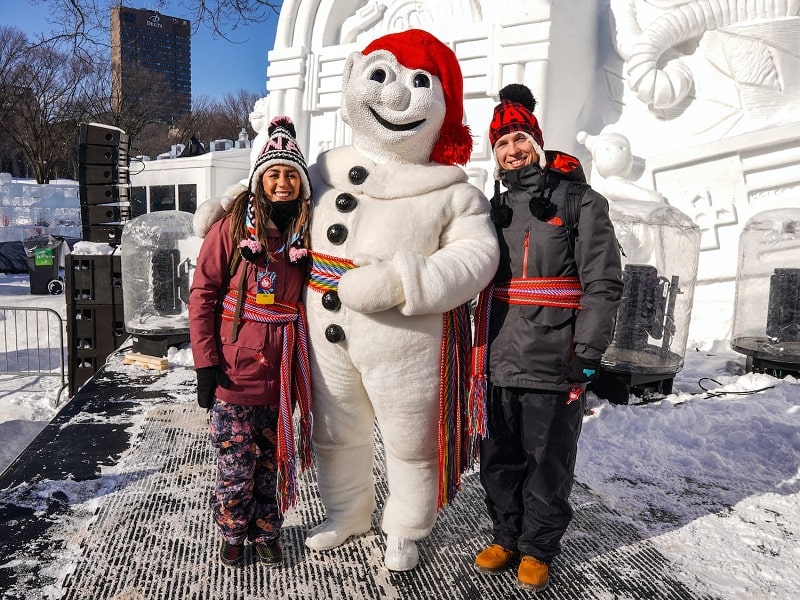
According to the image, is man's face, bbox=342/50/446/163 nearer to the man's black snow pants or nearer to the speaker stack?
the man's black snow pants

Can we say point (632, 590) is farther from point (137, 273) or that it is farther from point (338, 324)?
point (137, 273)

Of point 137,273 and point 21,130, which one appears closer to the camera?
point 137,273

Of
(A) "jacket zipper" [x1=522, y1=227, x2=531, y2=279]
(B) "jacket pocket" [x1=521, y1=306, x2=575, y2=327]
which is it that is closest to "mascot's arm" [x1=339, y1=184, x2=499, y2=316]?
(A) "jacket zipper" [x1=522, y1=227, x2=531, y2=279]

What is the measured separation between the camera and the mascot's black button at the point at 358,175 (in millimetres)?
2293

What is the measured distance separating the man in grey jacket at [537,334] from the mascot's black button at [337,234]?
60 centimetres

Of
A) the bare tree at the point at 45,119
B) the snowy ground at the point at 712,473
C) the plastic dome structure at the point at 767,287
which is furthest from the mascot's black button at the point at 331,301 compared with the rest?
the bare tree at the point at 45,119

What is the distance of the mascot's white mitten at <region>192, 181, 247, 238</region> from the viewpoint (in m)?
2.39

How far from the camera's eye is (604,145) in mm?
6898

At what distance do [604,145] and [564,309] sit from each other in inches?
207

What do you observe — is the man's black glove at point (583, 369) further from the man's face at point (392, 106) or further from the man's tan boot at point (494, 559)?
the man's face at point (392, 106)

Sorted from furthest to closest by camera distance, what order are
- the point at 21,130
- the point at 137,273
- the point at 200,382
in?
the point at 21,130, the point at 137,273, the point at 200,382

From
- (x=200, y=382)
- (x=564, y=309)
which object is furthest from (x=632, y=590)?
(x=200, y=382)

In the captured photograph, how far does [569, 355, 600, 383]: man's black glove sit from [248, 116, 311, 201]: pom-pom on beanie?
1.17 meters

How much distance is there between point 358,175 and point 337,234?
25 cm
